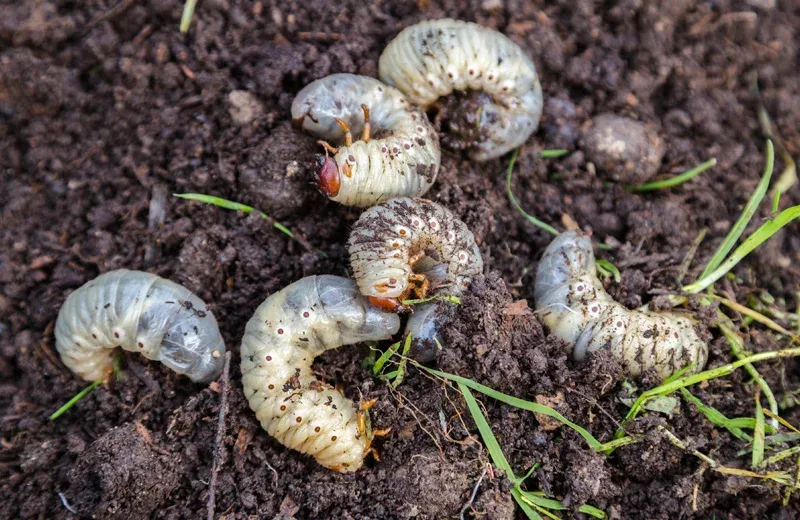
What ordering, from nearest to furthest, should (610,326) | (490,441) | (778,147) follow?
(490,441) → (610,326) → (778,147)

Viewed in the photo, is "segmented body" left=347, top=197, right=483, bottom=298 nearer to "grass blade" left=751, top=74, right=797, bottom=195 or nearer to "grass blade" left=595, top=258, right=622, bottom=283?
"grass blade" left=595, top=258, right=622, bottom=283

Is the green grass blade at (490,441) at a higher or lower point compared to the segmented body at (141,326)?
lower

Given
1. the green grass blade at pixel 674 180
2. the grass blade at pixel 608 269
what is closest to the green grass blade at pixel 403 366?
the grass blade at pixel 608 269

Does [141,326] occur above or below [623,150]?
below

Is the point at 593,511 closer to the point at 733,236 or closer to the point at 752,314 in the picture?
the point at 752,314

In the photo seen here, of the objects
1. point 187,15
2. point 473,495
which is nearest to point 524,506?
point 473,495

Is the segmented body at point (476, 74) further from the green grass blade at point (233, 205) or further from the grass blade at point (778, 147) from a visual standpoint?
the grass blade at point (778, 147)

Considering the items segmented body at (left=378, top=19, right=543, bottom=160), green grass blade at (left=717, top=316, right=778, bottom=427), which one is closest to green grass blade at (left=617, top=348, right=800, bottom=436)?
green grass blade at (left=717, top=316, right=778, bottom=427)
